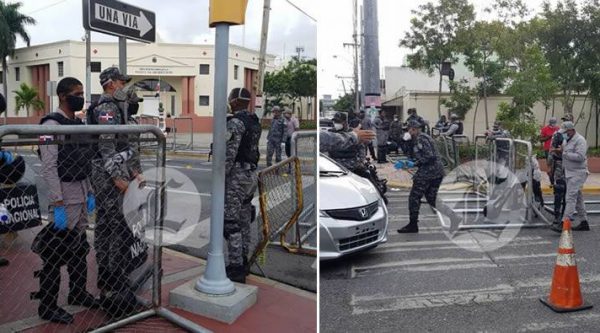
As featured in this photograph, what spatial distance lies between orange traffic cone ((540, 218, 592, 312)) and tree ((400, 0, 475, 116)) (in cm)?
1075

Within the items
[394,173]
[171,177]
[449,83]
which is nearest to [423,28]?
[449,83]

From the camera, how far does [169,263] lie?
495 cm

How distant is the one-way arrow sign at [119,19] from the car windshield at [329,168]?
7.44ft

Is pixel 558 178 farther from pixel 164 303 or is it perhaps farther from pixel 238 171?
pixel 164 303

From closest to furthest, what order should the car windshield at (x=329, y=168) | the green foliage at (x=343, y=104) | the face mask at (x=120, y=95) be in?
the face mask at (x=120, y=95), the green foliage at (x=343, y=104), the car windshield at (x=329, y=168)

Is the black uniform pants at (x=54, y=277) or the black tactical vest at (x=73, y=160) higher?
the black tactical vest at (x=73, y=160)

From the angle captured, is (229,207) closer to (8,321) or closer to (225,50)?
(225,50)

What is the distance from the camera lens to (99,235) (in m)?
3.64

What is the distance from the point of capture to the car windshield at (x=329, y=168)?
5.72 metres

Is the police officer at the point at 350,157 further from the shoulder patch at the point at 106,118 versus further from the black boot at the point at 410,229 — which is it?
the shoulder patch at the point at 106,118

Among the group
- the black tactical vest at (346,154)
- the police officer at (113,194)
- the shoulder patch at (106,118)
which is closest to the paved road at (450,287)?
the black tactical vest at (346,154)

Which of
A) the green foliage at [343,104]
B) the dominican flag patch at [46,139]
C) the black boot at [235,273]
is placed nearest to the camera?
the dominican flag patch at [46,139]

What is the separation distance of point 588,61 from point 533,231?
7.97m

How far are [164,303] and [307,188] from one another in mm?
2359
